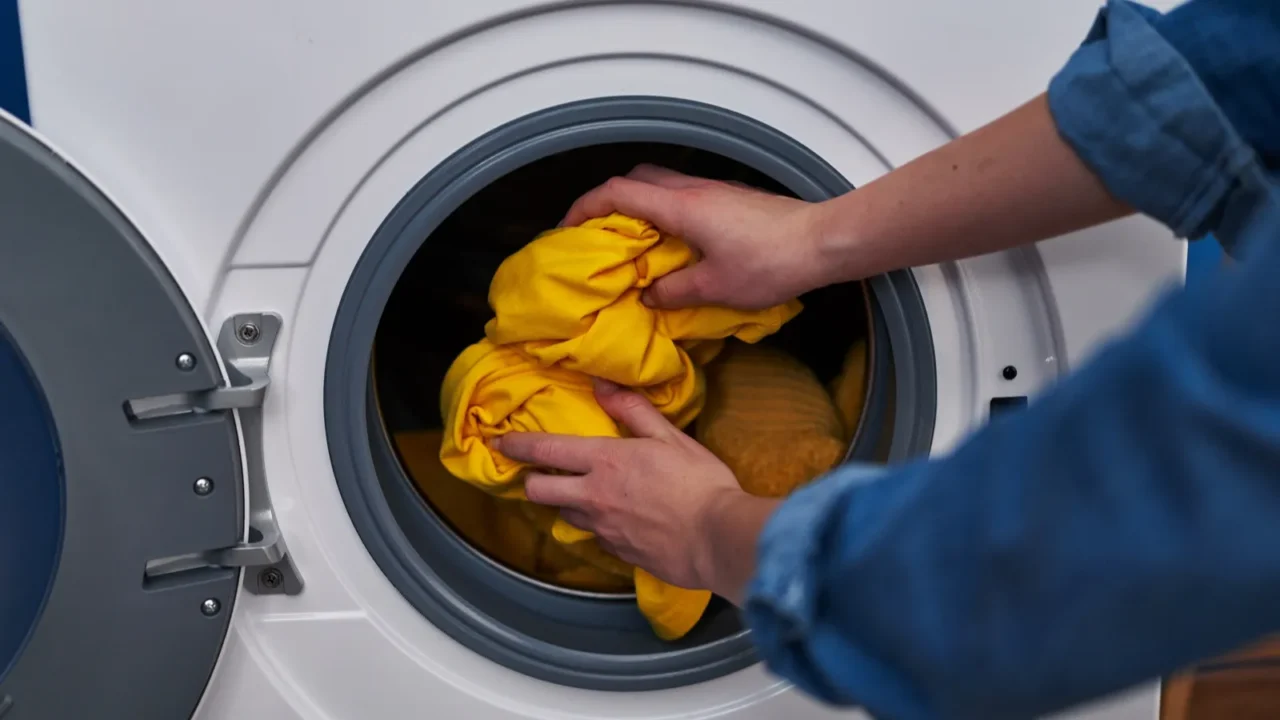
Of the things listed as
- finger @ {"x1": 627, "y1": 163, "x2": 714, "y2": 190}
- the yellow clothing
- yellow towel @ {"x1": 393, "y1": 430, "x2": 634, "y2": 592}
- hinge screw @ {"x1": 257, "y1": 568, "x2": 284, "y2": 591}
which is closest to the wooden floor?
the yellow clothing

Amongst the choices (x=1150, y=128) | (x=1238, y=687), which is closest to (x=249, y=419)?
(x=1150, y=128)

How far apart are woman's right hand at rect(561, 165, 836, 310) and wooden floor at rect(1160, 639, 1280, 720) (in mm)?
643

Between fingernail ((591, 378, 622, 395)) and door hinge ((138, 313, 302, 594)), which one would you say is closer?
door hinge ((138, 313, 302, 594))

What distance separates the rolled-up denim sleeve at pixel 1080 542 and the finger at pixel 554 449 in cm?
31

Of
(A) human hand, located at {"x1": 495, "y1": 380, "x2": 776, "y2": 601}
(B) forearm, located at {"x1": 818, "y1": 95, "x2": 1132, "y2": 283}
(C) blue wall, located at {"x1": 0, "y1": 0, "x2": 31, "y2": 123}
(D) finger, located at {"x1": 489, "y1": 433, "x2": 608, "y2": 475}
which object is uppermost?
(C) blue wall, located at {"x1": 0, "y1": 0, "x2": 31, "y2": 123}

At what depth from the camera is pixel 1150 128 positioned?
489 millimetres

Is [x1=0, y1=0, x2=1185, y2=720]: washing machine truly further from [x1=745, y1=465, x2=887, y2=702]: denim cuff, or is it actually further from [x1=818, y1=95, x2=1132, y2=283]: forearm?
[x1=745, y1=465, x2=887, y2=702]: denim cuff

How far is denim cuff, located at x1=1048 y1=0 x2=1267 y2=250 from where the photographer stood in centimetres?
48

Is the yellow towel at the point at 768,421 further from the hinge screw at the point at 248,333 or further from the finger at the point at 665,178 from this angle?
the hinge screw at the point at 248,333

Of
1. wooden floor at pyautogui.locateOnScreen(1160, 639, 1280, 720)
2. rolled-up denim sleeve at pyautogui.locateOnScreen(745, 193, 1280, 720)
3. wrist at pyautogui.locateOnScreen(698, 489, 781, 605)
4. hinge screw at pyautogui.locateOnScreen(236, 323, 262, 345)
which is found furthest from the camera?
wooden floor at pyautogui.locateOnScreen(1160, 639, 1280, 720)

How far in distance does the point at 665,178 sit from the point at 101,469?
0.38 metres

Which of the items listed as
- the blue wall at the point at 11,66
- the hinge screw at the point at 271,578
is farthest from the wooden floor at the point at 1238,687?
the blue wall at the point at 11,66

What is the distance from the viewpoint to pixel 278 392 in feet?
1.94

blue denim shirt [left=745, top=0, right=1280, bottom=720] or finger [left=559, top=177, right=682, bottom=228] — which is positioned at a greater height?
finger [left=559, top=177, right=682, bottom=228]
